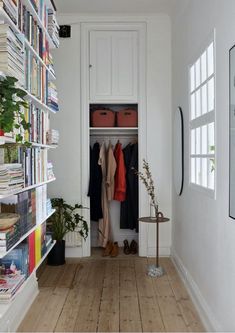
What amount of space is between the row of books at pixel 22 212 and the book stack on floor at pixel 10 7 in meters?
1.01

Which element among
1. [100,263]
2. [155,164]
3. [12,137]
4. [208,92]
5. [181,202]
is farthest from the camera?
[155,164]

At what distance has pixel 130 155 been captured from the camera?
4.57m

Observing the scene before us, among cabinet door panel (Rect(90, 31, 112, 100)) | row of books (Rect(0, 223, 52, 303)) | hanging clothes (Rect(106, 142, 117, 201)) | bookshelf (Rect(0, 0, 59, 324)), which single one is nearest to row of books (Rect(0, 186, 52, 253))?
bookshelf (Rect(0, 0, 59, 324))

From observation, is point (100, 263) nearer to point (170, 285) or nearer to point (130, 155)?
point (170, 285)

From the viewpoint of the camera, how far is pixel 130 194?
4594 millimetres

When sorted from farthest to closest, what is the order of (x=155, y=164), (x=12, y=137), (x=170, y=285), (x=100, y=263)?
(x=155, y=164), (x=100, y=263), (x=170, y=285), (x=12, y=137)

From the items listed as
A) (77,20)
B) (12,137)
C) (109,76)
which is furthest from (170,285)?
(77,20)

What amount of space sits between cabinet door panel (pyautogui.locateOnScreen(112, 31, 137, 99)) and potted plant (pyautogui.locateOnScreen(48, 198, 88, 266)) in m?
1.46

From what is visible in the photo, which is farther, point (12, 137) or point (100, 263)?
point (100, 263)

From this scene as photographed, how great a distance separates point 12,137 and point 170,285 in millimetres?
2218

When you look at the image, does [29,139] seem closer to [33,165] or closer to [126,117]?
[33,165]

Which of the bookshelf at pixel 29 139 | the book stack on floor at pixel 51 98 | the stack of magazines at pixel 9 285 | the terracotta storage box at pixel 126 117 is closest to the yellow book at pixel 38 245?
the bookshelf at pixel 29 139

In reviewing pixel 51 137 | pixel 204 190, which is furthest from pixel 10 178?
pixel 204 190

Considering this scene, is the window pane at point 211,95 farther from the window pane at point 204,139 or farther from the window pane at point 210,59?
the window pane at point 204,139
